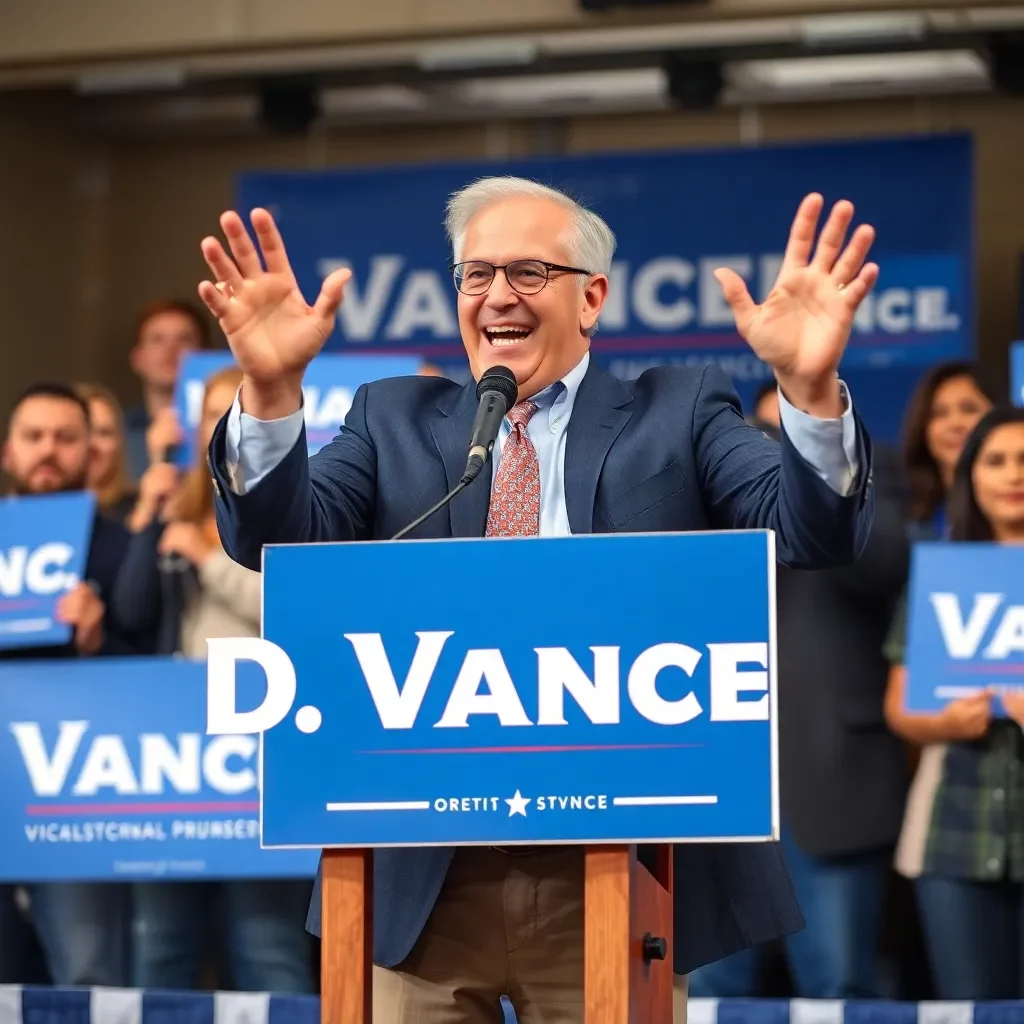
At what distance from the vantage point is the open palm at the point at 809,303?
2135 millimetres

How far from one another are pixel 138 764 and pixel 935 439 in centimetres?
214

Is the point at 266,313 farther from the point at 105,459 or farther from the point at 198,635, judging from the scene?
the point at 105,459

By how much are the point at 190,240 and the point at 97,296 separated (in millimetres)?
521

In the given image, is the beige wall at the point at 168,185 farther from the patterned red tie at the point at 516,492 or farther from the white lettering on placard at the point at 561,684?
the white lettering on placard at the point at 561,684

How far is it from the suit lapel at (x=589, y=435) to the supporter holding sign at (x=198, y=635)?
217 cm

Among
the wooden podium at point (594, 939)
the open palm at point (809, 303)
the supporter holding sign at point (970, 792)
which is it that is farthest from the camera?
the supporter holding sign at point (970, 792)

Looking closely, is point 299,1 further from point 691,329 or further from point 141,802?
point 141,802

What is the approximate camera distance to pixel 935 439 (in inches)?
194

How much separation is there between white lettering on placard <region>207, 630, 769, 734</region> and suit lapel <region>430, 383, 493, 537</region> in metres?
0.36

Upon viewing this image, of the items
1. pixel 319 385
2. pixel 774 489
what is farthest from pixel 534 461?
pixel 319 385

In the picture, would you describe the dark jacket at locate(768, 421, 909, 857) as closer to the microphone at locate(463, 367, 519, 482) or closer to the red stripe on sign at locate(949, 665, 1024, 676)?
the red stripe on sign at locate(949, 665, 1024, 676)

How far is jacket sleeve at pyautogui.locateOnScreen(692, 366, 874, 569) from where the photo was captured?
2186mm

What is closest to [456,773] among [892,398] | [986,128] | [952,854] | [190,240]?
[952,854]

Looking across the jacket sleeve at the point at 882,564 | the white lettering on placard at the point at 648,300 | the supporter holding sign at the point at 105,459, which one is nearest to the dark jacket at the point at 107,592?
the supporter holding sign at the point at 105,459
